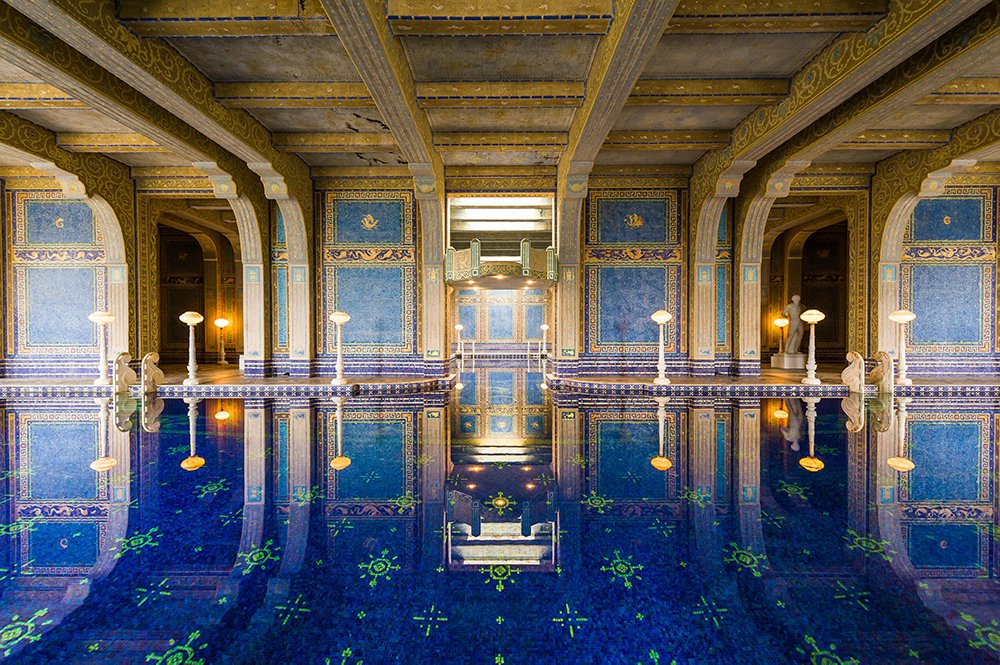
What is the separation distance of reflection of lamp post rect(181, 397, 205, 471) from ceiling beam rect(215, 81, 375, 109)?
156 inches

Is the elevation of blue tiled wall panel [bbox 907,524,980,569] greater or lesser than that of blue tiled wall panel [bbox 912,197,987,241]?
lesser

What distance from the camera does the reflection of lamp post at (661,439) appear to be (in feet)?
12.8

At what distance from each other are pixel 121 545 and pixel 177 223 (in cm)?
1239

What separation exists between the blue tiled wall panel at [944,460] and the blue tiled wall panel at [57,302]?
12584mm

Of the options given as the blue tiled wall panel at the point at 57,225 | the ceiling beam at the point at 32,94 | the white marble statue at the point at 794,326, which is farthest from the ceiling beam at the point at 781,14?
the blue tiled wall panel at the point at 57,225

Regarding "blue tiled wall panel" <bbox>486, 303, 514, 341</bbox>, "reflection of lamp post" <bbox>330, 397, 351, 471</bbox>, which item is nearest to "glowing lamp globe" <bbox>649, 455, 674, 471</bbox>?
"reflection of lamp post" <bbox>330, 397, 351, 471</bbox>

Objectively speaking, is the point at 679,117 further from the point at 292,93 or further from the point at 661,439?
the point at 292,93

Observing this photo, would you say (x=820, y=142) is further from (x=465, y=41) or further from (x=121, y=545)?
(x=121, y=545)

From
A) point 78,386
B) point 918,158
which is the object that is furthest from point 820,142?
point 78,386

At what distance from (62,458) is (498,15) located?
5.43 m

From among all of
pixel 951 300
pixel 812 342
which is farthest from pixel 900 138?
pixel 951 300

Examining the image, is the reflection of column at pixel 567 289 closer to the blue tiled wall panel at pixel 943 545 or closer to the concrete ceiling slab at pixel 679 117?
the concrete ceiling slab at pixel 679 117

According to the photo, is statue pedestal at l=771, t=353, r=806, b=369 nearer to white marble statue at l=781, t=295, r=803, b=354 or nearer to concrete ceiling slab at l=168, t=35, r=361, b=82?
white marble statue at l=781, t=295, r=803, b=354

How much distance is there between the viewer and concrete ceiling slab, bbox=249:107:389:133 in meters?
6.87
